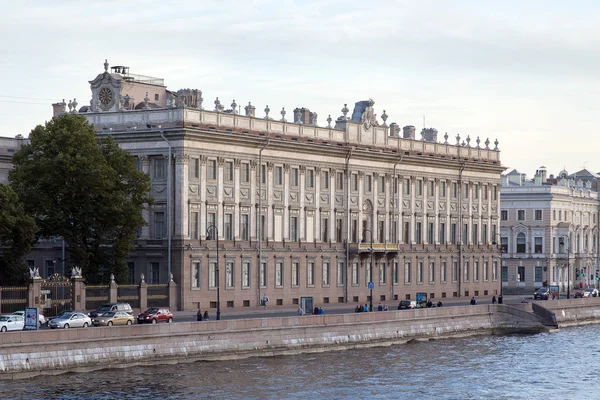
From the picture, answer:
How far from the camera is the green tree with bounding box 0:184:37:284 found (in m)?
76.8

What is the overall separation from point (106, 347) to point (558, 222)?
303 feet

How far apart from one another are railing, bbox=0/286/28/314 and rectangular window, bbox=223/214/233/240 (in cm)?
2013

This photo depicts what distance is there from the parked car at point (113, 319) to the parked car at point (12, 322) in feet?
16.8

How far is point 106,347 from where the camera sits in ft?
205

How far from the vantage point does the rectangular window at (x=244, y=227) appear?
92869mm

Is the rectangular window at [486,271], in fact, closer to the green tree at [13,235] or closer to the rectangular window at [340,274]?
the rectangular window at [340,274]

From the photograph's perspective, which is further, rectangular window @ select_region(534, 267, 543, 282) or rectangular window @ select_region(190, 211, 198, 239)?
rectangular window @ select_region(534, 267, 543, 282)

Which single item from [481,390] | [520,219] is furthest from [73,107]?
[520,219]

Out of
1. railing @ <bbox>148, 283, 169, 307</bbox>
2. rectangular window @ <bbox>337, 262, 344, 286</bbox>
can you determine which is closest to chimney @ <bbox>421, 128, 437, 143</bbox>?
rectangular window @ <bbox>337, 262, 344, 286</bbox>

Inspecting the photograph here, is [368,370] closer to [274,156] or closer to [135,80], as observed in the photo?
[274,156]

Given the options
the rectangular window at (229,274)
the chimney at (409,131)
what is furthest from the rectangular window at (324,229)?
the chimney at (409,131)

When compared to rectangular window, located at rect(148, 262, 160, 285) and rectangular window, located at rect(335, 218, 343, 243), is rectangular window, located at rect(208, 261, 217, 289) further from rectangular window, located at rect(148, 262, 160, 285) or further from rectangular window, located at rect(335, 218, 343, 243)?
rectangular window, located at rect(335, 218, 343, 243)

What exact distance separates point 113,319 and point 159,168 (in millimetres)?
19016

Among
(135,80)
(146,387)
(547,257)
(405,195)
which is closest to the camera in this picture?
(146,387)
